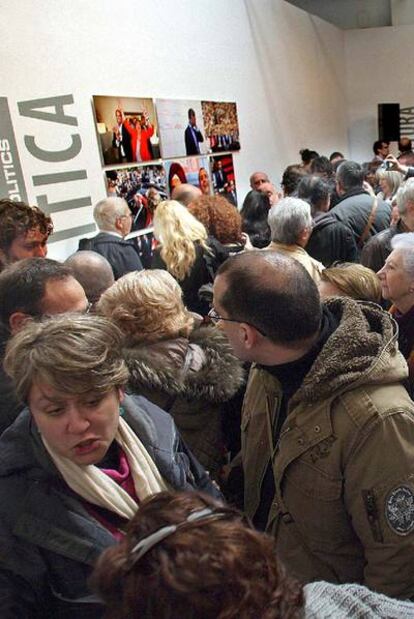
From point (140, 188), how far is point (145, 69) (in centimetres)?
117

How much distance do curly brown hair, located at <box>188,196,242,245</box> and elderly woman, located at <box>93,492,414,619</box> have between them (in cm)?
297

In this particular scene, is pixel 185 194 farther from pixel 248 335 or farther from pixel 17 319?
pixel 248 335

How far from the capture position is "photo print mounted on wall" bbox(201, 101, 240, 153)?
20.4ft

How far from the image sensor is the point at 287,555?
5.10 ft

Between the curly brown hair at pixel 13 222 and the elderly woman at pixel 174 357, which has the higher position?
the curly brown hair at pixel 13 222

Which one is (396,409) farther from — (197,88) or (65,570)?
(197,88)

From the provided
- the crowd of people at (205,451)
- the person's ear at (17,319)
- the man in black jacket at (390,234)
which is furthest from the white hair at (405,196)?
the person's ear at (17,319)

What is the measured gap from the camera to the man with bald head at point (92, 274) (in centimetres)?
271

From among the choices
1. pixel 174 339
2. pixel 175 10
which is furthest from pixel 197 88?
pixel 174 339

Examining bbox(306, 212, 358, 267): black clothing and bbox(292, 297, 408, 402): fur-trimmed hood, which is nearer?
bbox(292, 297, 408, 402): fur-trimmed hood

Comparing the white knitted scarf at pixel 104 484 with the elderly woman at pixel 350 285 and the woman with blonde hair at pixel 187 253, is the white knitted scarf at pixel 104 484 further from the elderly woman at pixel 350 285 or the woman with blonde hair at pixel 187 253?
the woman with blonde hair at pixel 187 253

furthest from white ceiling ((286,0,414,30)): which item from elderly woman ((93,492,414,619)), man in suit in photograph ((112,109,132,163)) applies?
elderly woman ((93,492,414,619))

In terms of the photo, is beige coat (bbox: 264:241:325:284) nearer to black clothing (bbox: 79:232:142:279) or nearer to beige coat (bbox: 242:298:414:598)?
black clothing (bbox: 79:232:142:279)

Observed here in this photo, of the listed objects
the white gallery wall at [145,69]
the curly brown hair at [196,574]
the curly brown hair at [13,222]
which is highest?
the white gallery wall at [145,69]
